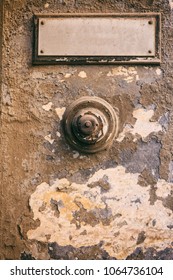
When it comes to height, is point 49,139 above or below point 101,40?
below

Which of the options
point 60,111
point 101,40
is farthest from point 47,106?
point 101,40

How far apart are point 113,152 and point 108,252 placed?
0.35 metres

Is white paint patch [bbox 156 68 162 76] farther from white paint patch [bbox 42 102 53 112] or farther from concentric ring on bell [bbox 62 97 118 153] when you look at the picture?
white paint patch [bbox 42 102 53 112]

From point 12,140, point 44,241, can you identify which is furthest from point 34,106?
point 44,241

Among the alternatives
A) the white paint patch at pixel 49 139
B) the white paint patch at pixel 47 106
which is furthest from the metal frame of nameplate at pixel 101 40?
the white paint patch at pixel 49 139

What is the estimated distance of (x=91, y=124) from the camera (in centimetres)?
161

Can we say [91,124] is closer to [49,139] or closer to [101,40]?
[49,139]

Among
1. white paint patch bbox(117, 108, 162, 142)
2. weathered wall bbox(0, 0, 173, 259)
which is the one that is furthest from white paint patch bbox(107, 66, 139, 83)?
white paint patch bbox(117, 108, 162, 142)

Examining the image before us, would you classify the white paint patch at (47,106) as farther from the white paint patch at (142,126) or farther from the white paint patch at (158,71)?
the white paint patch at (158,71)

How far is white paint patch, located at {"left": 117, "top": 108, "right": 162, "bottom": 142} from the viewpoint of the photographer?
165 cm

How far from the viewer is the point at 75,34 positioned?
1.68 meters

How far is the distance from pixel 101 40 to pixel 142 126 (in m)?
0.34

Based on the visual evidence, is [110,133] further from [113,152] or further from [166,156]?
[166,156]

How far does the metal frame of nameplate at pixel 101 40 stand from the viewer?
1.67 meters
